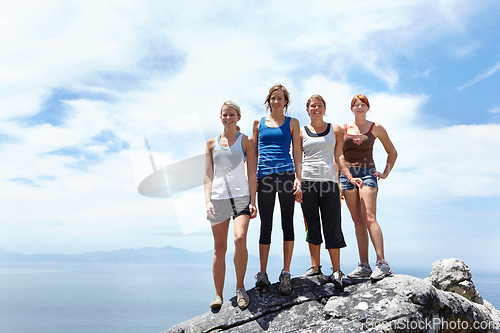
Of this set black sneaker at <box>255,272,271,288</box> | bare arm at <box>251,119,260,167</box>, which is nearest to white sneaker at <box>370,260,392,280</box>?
black sneaker at <box>255,272,271,288</box>

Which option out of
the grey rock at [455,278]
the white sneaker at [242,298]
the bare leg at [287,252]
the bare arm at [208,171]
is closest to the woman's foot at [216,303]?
the white sneaker at [242,298]

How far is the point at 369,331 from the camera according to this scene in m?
5.38

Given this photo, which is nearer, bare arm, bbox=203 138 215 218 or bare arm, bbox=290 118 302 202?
bare arm, bbox=290 118 302 202

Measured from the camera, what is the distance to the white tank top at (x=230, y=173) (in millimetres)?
6332

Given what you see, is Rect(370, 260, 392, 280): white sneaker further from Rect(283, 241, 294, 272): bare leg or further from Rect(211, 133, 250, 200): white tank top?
Rect(211, 133, 250, 200): white tank top

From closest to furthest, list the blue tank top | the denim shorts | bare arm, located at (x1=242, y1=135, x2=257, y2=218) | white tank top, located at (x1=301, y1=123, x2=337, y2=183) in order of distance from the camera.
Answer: bare arm, located at (x1=242, y1=135, x2=257, y2=218) < the blue tank top < white tank top, located at (x1=301, y1=123, x2=337, y2=183) < the denim shorts

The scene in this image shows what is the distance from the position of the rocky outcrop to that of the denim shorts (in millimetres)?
1834

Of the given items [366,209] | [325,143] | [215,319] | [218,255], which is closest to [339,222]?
[366,209]

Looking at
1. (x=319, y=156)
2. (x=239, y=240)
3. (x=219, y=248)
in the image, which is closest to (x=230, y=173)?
(x=239, y=240)

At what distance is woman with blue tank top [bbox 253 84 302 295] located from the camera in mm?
6352

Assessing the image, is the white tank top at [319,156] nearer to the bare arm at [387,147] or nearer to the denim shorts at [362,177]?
the denim shorts at [362,177]

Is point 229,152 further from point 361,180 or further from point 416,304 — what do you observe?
point 416,304

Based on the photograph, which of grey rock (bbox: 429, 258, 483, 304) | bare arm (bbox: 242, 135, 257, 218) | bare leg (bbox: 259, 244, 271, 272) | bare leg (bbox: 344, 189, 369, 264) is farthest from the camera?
grey rock (bbox: 429, 258, 483, 304)

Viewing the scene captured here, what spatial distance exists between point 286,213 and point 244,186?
93 cm
